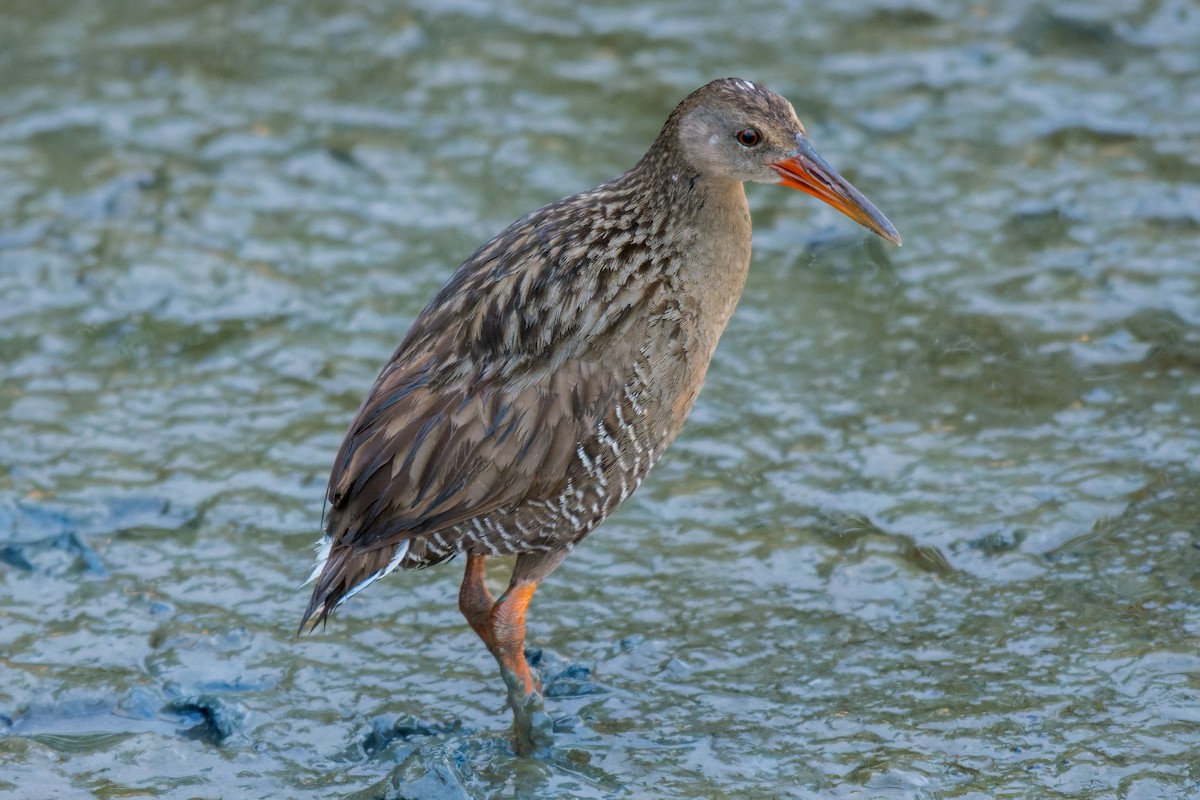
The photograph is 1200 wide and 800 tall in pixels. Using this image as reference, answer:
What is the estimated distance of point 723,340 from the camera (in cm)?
588

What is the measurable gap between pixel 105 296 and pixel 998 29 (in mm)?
4050

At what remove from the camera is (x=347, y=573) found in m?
4.04

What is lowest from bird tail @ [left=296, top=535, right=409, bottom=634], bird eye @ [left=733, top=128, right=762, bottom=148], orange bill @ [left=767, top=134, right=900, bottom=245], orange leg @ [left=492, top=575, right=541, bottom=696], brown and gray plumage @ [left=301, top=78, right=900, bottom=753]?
orange leg @ [left=492, top=575, right=541, bottom=696]

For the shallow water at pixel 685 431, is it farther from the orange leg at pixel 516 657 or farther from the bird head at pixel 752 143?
the bird head at pixel 752 143

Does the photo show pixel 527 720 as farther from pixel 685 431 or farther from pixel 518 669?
pixel 685 431

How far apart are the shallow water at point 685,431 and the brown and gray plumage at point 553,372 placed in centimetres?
42

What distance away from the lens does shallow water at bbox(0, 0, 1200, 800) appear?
427cm

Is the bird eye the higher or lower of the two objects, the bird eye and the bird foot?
the higher

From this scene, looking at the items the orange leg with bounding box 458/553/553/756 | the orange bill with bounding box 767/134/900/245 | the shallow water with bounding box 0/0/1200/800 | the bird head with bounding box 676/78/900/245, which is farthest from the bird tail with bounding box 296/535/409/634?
the orange bill with bounding box 767/134/900/245

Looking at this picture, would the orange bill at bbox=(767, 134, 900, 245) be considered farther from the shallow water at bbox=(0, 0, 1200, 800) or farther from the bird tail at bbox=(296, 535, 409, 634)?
the bird tail at bbox=(296, 535, 409, 634)

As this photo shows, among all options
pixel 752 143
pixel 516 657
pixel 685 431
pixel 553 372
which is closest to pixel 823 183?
pixel 752 143

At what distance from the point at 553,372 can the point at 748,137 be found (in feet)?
2.69

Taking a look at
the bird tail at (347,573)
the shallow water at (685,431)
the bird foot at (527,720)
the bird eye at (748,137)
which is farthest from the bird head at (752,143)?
the bird foot at (527,720)

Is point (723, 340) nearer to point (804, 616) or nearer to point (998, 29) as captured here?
point (804, 616)
